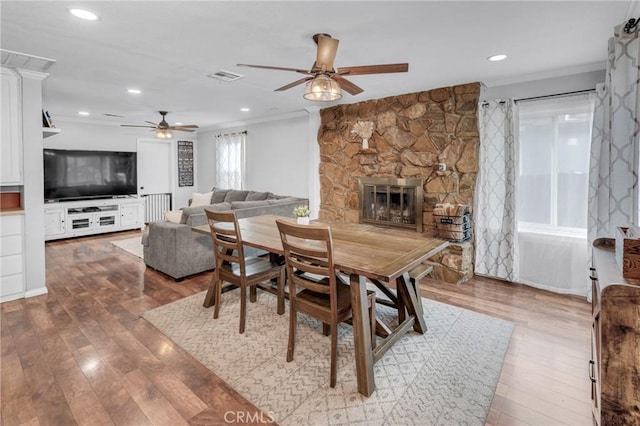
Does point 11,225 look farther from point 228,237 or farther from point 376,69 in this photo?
point 376,69

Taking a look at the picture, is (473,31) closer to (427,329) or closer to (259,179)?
(427,329)

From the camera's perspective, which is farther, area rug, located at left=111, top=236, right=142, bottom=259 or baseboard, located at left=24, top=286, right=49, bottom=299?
area rug, located at left=111, top=236, right=142, bottom=259

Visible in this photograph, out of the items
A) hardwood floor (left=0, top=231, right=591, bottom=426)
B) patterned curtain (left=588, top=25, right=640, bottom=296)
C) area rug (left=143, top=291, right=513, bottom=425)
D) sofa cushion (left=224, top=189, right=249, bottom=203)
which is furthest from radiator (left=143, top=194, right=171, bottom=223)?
patterned curtain (left=588, top=25, right=640, bottom=296)

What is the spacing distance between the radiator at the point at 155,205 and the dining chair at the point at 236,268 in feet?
18.3

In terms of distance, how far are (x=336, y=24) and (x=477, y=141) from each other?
244 cm

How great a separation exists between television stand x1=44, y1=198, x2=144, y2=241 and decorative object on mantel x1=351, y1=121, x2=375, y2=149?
5.07 m

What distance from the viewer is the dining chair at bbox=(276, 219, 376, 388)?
1.89 meters

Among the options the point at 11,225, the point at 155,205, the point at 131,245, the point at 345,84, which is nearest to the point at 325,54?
the point at 345,84

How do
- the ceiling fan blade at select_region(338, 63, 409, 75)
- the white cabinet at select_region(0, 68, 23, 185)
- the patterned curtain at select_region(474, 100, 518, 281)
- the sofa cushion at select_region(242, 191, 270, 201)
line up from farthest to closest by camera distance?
the sofa cushion at select_region(242, 191, 270, 201), the patterned curtain at select_region(474, 100, 518, 281), the white cabinet at select_region(0, 68, 23, 185), the ceiling fan blade at select_region(338, 63, 409, 75)

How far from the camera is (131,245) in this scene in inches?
223

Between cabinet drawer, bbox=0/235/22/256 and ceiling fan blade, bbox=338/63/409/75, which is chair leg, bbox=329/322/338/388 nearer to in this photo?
ceiling fan blade, bbox=338/63/409/75

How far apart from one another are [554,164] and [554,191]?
0.30 metres

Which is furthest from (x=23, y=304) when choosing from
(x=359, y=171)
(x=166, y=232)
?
(x=359, y=171)

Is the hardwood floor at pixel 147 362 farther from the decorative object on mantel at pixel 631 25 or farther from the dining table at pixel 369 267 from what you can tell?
the decorative object on mantel at pixel 631 25
